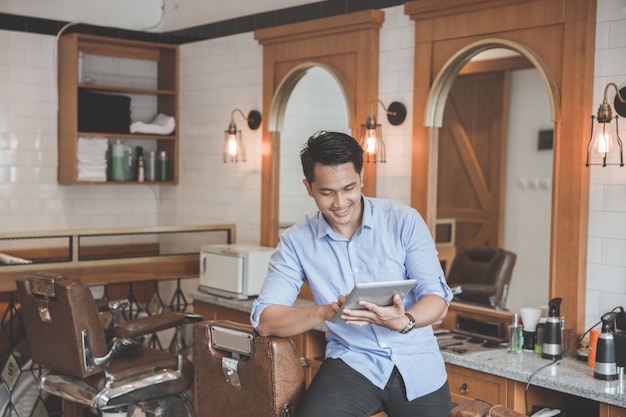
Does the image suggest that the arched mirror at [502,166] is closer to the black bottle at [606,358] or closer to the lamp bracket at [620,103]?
the lamp bracket at [620,103]

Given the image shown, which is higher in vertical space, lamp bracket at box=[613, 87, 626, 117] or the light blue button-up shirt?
lamp bracket at box=[613, 87, 626, 117]

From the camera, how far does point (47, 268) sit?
493 centimetres

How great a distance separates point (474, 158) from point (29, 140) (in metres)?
3.18

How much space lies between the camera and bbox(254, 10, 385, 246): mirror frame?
15.0ft

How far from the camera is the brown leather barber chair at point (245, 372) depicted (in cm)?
258

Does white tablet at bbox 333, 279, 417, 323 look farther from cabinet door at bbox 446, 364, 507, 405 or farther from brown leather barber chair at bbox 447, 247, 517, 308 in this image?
brown leather barber chair at bbox 447, 247, 517, 308

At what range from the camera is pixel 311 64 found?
4926 mm

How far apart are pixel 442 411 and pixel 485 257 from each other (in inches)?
61.4

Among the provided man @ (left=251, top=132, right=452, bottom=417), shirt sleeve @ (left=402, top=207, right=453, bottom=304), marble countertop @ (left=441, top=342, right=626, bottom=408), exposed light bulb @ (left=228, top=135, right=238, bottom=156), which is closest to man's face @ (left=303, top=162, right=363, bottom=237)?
man @ (left=251, top=132, right=452, bottom=417)

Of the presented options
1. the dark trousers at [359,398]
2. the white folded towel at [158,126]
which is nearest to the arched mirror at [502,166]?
the dark trousers at [359,398]

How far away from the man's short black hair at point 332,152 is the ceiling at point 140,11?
9.35ft

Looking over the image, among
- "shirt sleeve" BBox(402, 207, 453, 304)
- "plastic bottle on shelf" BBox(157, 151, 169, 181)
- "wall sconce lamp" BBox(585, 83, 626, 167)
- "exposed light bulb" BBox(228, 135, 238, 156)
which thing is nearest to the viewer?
"shirt sleeve" BBox(402, 207, 453, 304)

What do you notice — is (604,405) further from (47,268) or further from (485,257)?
(47,268)

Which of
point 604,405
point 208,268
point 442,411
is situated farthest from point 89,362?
point 604,405
